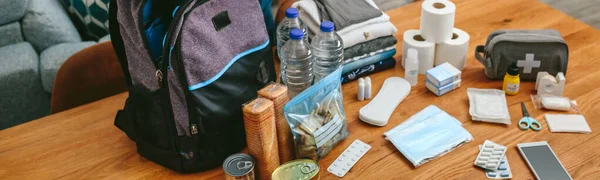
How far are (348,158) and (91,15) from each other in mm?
1803

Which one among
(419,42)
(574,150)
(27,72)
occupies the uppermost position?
(419,42)

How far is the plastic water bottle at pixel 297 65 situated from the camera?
1320mm

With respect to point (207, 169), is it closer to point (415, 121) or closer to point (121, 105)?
point (121, 105)

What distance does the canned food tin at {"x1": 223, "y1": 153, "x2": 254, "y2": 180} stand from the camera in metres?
1.12

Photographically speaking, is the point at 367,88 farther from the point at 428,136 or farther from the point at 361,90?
the point at 428,136

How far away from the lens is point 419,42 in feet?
4.97

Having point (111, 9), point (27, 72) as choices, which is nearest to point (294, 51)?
point (111, 9)

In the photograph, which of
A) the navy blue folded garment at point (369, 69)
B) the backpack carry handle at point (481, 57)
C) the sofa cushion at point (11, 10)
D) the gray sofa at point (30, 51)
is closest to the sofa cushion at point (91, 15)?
the gray sofa at point (30, 51)

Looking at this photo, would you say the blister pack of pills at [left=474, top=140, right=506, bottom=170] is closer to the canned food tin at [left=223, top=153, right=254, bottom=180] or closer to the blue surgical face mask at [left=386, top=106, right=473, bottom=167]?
the blue surgical face mask at [left=386, top=106, right=473, bottom=167]

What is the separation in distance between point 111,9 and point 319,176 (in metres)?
0.57

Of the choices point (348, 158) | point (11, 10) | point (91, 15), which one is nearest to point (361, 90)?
point (348, 158)

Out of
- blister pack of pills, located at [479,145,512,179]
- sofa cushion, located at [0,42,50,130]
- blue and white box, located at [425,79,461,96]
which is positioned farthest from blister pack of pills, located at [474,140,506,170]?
sofa cushion, located at [0,42,50,130]

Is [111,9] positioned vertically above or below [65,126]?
above

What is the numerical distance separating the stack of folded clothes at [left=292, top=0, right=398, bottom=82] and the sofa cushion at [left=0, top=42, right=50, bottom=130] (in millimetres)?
1439
